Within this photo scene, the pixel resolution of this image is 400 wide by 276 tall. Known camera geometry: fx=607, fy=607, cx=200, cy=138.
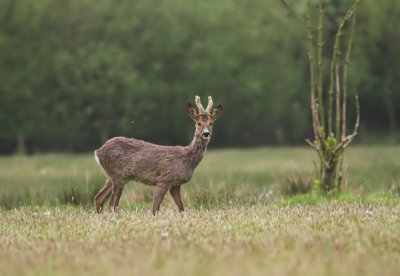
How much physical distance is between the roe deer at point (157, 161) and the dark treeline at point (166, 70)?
842 inches

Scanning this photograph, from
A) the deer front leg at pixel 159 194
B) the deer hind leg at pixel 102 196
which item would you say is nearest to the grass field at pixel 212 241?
the deer front leg at pixel 159 194

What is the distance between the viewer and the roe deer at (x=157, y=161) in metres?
7.65

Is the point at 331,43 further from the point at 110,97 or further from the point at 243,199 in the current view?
the point at 243,199

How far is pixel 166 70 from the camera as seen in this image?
121 feet

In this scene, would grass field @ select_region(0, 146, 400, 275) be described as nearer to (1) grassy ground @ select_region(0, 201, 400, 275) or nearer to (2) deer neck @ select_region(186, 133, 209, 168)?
(1) grassy ground @ select_region(0, 201, 400, 275)

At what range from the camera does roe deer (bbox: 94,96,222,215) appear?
7.65 metres

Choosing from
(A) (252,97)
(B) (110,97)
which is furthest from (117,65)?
(A) (252,97)

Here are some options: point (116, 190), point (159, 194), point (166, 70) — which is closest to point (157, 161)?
point (159, 194)

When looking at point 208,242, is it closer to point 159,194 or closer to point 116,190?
point 159,194

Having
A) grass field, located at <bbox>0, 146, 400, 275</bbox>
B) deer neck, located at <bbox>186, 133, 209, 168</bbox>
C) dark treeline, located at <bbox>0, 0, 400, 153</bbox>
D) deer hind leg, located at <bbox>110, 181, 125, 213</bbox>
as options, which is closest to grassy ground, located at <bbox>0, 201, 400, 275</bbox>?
grass field, located at <bbox>0, 146, 400, 275</bbox>

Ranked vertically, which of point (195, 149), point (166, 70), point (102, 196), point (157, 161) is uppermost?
point (166, 70)

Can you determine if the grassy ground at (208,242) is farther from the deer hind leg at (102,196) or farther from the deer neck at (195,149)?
the deer neck at (195,149)

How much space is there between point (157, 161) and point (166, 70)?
96.8 ft

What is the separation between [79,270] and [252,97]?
34.4 meters
